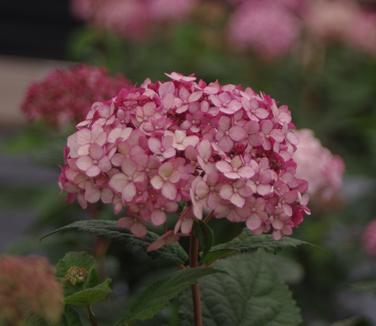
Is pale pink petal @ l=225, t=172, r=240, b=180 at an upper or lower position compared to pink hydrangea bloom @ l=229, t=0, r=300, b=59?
lower

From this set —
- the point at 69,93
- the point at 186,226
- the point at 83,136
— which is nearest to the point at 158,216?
the point at 186,226

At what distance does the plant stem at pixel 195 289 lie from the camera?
3.93 ft

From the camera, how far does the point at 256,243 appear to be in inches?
48.5

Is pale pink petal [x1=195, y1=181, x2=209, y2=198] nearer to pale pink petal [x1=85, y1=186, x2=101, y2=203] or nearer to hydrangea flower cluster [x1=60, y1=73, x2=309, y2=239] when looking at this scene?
hydrangea flower cluster [x1=60, y1=73, x2=309, y2=239]

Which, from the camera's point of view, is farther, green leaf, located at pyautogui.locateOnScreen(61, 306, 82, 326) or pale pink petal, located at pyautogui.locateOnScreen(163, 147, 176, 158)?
green leaf, located at pyautogui.locateOnScreen(61, 306, 82, 326)

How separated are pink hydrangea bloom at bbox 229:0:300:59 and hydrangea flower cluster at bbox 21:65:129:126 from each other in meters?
1.93

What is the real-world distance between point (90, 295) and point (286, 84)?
9.04 feet

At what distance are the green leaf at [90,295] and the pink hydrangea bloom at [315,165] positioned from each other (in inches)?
31.9

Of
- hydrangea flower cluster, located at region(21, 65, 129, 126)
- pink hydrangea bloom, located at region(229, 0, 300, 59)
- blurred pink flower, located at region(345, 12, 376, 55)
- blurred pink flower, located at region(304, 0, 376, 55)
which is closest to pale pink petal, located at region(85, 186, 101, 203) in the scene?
hydrangea flower cluster, located at region(21, 65, 129, 126)

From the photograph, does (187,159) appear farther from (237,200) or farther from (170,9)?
(170,9)

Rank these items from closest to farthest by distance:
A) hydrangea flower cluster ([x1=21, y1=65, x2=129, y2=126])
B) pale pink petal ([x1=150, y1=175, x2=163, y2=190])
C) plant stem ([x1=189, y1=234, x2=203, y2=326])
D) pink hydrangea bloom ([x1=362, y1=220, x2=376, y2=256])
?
pale pink petal ([x1=150, y1=175, x2=163, y2=190]) → plant stem ([x1=189, y1=234, x2=203, y2=326]) → hydrangea flower cluster ([x1=21, y1=65, x2=129, y2=126]) → pink hydrangea bloom ([x1=362, y1=220, x2=376, y2=256])

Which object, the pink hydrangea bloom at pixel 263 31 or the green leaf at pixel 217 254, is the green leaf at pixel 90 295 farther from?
the pink hydrangea bloom at pixel 263 31

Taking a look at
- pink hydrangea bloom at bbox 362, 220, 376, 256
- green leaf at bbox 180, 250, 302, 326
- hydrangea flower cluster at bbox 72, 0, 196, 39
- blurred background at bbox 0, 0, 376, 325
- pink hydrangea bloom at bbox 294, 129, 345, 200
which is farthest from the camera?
hydrangea flower cluster at bbox 72, 0, 196, 39

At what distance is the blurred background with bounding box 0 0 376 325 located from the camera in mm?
2477
